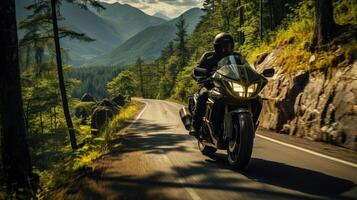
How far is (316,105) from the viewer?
9906mm

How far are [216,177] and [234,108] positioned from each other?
1230 mm

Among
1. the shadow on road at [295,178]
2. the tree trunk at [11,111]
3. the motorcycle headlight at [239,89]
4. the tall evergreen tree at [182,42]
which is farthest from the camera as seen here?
the tall evergreen tree at [182,42]

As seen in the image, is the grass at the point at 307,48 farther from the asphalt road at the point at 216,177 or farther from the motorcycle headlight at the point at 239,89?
the motorcycle headlight at the point at 239,89

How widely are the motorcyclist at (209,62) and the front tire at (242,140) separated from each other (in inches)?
49.0

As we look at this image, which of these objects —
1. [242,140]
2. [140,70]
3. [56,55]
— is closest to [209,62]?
[242,140]

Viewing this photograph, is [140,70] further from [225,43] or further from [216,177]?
[216,177]

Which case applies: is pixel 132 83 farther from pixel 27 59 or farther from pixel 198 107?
pixel 198 107

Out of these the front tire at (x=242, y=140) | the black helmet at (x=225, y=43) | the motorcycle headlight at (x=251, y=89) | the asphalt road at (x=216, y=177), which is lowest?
the asphalt road at (x=216, y=177)

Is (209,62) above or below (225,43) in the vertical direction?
below

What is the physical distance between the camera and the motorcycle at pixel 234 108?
19.1ft

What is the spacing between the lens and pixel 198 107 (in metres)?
7.42

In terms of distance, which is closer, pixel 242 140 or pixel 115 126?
pixel 242 140

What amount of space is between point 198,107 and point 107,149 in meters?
3.37

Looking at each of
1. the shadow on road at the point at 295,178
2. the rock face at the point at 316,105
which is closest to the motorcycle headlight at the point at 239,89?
the shadow on road at the point at 295,178
